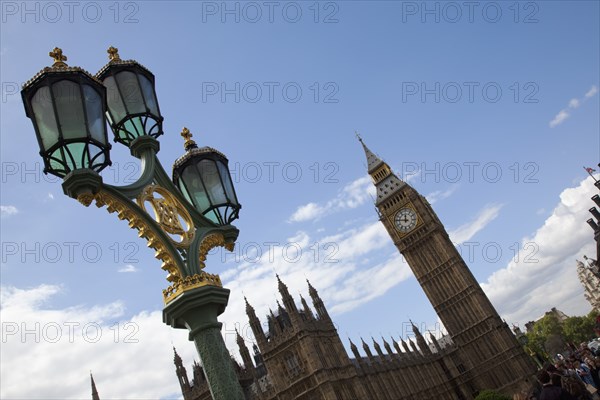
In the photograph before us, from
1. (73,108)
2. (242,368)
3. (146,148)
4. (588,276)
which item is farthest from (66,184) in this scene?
(588,276)

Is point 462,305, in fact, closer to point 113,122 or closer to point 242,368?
point 242,368

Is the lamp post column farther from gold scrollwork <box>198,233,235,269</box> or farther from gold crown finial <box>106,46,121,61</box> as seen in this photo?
gold crown finial <box>106,46,121,61</box>

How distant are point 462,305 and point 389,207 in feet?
59.4

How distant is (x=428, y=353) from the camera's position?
69.9 meters

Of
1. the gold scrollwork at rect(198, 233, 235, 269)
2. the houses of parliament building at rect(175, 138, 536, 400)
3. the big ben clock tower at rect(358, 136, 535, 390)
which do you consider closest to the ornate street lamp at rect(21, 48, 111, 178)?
the gold scrollwork at rect(198, 233, 235, 269)

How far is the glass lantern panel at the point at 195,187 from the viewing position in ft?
19.7

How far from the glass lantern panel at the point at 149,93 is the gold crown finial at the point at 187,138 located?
626 millimetres

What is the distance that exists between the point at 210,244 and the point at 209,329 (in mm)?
1134

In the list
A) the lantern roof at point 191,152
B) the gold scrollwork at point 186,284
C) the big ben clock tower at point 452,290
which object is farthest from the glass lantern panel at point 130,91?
the big ben clock tower at point 452,290

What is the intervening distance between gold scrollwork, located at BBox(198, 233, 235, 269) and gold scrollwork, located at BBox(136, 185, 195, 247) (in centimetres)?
18

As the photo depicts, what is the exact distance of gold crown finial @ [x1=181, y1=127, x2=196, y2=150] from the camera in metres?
Answer: 6.27

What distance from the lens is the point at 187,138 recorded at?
6.36 metres

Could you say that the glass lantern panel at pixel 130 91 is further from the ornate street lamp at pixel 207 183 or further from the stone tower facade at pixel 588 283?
the stone tower facade at pixel 588 283

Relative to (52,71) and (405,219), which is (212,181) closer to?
(52,71)
